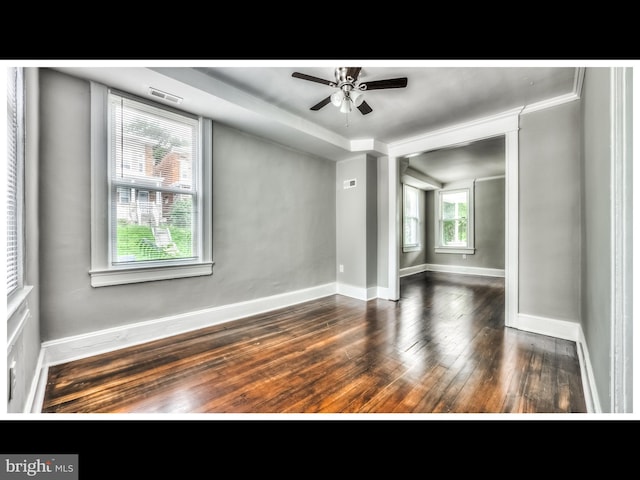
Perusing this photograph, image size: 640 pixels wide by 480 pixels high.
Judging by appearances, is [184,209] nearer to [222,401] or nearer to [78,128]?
[78,128]

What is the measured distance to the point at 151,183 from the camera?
246cm

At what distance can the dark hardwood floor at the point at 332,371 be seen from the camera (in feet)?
4.96

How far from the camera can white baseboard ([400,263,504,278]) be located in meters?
6.38

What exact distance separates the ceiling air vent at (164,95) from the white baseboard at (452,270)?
223 inches

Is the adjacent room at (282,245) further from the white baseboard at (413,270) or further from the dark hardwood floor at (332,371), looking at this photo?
the white baseboard at (413,270)

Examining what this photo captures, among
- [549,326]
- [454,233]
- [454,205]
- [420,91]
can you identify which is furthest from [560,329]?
[454,205]

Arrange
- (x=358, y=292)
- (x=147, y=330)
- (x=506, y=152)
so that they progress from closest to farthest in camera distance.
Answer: (x=147, y=330) < (x=506, y=152) < (x=358, y=292)

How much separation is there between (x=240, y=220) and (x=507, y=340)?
312cm

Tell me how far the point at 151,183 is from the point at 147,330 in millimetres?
1392

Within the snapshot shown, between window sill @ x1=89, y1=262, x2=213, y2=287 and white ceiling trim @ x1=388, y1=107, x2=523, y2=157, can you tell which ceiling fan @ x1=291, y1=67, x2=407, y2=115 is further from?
window sill @ x1=89, y1=262, x2=213, y2=287

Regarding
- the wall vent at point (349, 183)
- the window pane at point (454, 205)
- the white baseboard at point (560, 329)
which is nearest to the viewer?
the white baseboard at point (560, 329)

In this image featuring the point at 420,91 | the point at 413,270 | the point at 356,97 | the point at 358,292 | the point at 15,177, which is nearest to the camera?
the point at 15,177

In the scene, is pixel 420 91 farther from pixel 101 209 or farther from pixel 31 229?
pixel 31 229

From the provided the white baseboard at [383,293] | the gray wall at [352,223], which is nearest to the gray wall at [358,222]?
the gray wall at [352,223]
